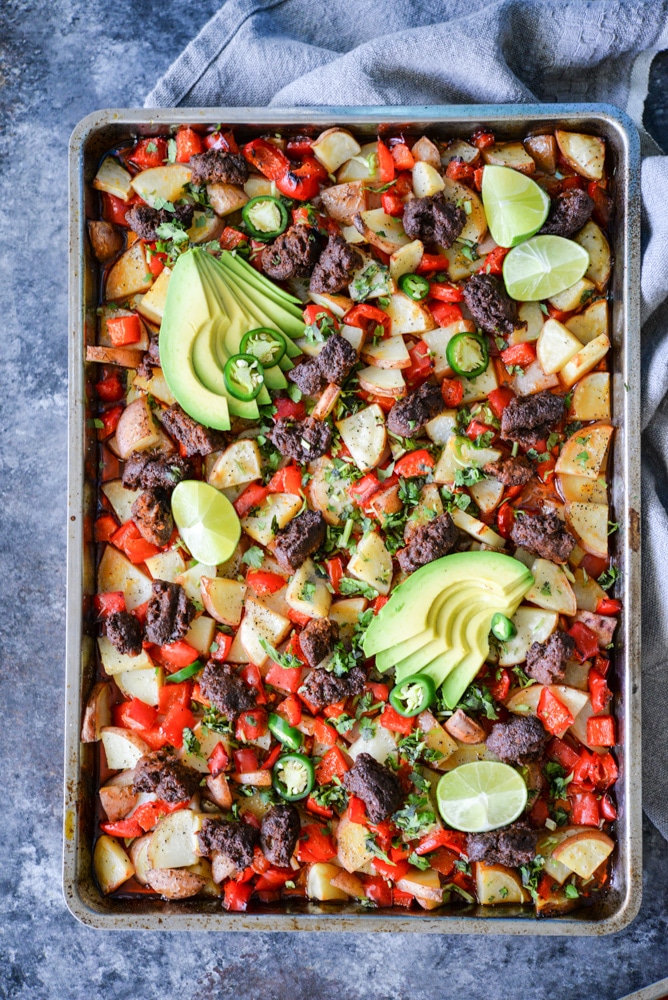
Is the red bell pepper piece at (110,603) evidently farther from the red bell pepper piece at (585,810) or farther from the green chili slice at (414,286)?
the red bell pepper piece at (585,810)

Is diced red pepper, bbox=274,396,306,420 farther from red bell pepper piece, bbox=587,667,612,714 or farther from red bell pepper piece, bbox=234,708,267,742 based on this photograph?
red bell pepper piece, bbox=587,667,612,714

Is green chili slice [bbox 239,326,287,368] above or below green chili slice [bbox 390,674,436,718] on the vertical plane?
above

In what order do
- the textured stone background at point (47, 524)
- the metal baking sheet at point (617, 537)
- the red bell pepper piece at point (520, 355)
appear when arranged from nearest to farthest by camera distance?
the metal baking sheet at point (617, 537)
the red bell pepper piece at point (520, 355)
the textured stone background at point (47, 524)

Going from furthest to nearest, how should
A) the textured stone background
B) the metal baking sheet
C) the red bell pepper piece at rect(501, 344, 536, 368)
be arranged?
the textured stone background, the red bell pepper piece at rect(501, 344, 536, 368), the metal baking sheet

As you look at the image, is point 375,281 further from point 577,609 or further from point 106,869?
point 106,869

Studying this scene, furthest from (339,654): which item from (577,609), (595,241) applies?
(595,241)

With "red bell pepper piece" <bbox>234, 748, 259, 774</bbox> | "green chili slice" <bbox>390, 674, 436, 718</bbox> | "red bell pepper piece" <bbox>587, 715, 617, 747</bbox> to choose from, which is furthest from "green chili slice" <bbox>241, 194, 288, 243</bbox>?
"red bell pepper piece" <bbox>587, 715, 617, 747</bbox>

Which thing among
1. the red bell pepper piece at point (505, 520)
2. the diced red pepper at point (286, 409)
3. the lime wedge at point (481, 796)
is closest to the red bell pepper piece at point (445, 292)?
the diced red pepper at point (286, 409)
